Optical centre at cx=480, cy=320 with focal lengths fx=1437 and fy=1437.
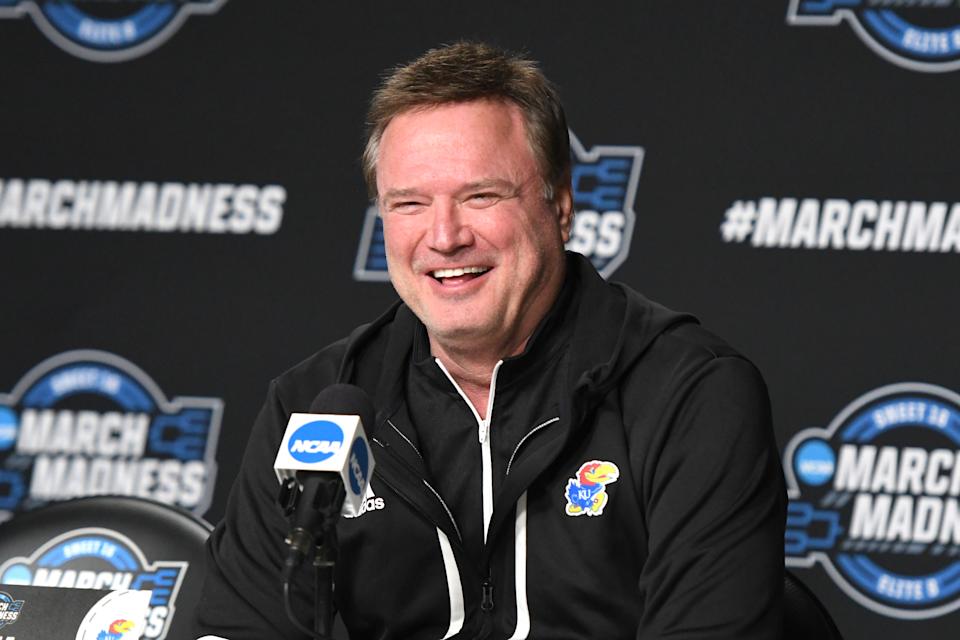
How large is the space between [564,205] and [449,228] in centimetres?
27

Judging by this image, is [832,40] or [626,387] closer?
[626,387]

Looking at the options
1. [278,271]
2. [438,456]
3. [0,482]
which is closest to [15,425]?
[0,482]

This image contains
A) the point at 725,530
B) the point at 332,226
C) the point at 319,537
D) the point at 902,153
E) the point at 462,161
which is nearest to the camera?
the point at 319,537

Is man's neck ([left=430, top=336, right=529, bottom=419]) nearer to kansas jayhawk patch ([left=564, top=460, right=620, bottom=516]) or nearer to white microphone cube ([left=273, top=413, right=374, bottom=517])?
kansas jayhawk patch ([left=564, top=460, right=620, bottom=516])

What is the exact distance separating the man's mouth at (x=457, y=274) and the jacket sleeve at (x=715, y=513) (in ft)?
1.20

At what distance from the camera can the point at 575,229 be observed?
143 inches

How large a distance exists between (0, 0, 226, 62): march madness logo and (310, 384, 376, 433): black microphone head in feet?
7.80

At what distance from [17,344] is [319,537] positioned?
2569mm

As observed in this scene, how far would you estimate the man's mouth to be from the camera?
2227 millimetres

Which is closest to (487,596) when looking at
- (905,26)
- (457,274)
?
(457,274)

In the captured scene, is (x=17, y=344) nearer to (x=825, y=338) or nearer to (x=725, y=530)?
(x=825, y=338)

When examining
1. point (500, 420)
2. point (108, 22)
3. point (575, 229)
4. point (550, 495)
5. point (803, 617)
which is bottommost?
point (803, 617)

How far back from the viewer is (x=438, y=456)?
227cm

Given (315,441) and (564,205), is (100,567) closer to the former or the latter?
(564,205)
